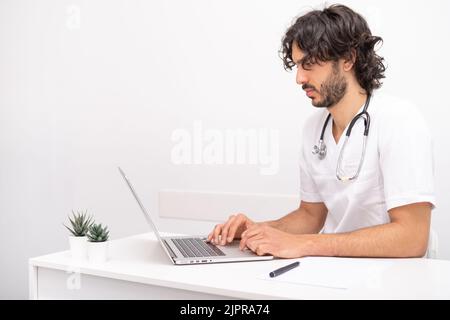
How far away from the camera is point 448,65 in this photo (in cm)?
237

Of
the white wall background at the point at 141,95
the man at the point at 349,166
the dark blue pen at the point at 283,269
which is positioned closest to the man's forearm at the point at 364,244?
the man at the point at 349,166

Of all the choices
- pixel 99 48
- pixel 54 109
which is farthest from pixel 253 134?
pixel 54 109

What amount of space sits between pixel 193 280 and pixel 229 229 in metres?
0.36

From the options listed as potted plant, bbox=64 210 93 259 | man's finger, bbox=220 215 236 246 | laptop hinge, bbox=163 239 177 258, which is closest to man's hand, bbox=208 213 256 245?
man's finger, bbox=220 215 236 246

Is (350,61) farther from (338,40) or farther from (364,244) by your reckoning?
(364,244)

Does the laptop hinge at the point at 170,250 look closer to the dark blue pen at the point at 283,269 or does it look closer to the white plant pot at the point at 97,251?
the white plant pot at the point at 97,251

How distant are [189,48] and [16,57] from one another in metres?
1.18

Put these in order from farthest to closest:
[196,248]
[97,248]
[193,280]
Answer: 1. [196,248]
2. [97,248]
3. [193,280]

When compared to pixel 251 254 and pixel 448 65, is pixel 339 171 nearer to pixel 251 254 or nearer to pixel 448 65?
pixel 251 254

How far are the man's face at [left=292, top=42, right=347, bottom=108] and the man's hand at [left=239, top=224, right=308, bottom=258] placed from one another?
0.47 meters

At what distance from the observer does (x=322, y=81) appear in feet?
5.77

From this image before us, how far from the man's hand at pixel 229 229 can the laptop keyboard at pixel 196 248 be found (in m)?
0.03

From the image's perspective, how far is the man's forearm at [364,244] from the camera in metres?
1.49

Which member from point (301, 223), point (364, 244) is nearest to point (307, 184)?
point (301, 223)
